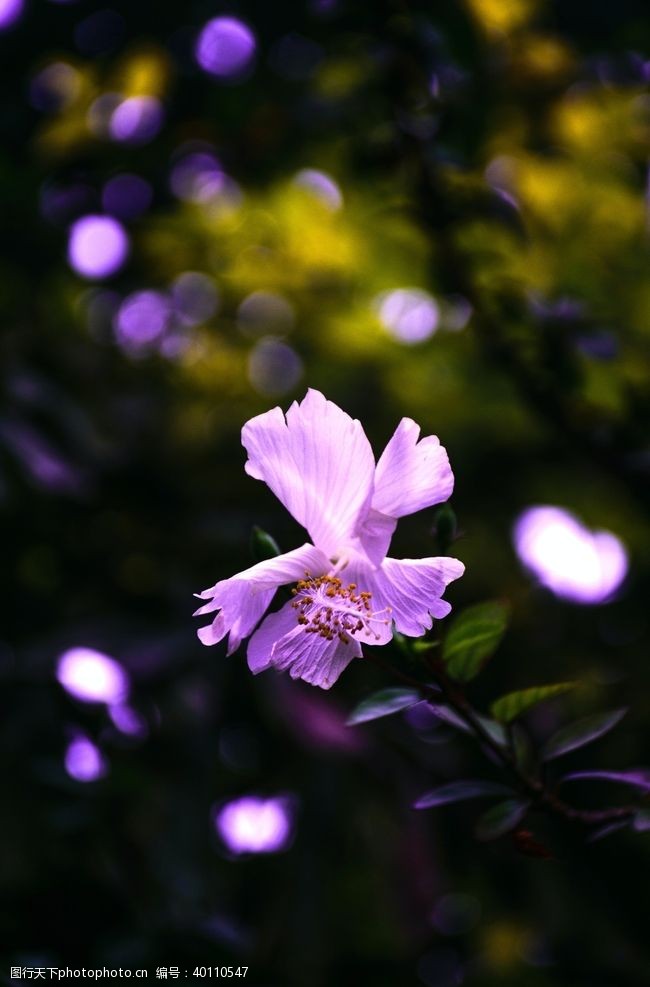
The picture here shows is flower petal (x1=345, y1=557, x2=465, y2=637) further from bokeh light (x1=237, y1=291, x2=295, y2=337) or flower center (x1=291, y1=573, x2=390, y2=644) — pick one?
bokeh light (x1=237, y1=291, x2=295, y2=337)

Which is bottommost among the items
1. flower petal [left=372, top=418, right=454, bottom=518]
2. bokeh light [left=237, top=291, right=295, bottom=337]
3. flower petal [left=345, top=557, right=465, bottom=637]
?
bokeh light [left=237, top=291, right=295, bottom=337]

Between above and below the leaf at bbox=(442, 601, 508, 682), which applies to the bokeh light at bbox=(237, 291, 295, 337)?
below

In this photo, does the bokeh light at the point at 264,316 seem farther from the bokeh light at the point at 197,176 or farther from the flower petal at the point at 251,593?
the flower petal at the point at 251,593

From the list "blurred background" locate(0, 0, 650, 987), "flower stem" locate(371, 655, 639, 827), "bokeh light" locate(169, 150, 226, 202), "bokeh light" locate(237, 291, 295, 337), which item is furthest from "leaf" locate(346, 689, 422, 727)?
"bokeh light" locate(237, 291, 295, 337)

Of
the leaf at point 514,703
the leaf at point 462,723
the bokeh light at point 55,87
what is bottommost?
the bokeh light at point 55,87

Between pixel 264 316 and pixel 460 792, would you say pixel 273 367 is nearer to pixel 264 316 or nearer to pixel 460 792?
pixel 264 316

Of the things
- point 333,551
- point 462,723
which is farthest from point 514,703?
point 333,551

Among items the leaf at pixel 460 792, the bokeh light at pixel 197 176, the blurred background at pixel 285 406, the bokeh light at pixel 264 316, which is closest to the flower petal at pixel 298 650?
the leaf at pixel 460 792

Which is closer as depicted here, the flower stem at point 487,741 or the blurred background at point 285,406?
the flower stem at point 487,741
